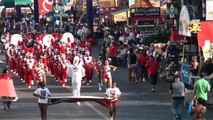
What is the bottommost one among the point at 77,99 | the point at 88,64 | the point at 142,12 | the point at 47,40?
the point at 88,64

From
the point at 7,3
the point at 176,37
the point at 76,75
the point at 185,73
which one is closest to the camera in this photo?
the point at 76,75

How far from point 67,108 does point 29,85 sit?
8.22 meters

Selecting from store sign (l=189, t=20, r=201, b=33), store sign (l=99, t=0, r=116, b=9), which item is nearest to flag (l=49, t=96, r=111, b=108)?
store sign (l=189, t=20, r=201, b=33)

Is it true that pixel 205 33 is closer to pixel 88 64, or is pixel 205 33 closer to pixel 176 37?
pixel 176 37

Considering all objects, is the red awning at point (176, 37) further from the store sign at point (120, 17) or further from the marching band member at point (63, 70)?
the store sign at point (120, 17)

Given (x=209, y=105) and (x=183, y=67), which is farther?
(x=183, y=67)

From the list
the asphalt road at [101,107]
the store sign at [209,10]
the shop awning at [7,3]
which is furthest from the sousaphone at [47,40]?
the shop awning at [7,3]

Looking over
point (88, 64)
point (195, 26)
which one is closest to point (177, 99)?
point (195, 26)

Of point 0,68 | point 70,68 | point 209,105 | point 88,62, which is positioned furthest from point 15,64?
point 209,105

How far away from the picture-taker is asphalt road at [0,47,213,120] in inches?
1141

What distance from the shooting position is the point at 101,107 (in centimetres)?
3159

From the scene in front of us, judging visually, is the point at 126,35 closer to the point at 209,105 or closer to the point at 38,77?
the point at 38,77

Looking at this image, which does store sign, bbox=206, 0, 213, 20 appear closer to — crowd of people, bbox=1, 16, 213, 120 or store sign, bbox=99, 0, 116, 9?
crowd of people, bbox=1, 16, 213, 120

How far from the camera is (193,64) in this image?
34531 mm
